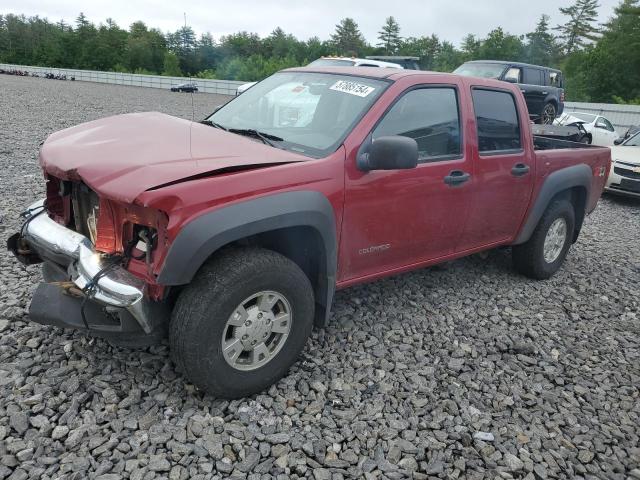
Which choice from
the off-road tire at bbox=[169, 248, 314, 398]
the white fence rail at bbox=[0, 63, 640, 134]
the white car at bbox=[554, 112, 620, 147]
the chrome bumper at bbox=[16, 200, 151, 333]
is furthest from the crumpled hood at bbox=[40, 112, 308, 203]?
the white fence rail at bbox=[0, 63, 640, 134]

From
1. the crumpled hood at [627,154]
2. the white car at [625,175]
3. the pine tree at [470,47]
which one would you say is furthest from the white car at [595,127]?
the pine tree at [470,47]

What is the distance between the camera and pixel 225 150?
3.03 metres

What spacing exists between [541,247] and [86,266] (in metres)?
4.07

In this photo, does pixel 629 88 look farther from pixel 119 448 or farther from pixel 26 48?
pixel 26 48

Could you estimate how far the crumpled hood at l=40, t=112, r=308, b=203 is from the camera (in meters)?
2.61

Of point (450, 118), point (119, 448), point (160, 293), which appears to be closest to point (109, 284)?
point (160, 293)

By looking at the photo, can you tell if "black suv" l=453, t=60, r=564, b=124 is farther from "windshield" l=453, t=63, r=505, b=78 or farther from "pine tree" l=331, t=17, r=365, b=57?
"pine tree" l=331, t=17, r=365, b=57

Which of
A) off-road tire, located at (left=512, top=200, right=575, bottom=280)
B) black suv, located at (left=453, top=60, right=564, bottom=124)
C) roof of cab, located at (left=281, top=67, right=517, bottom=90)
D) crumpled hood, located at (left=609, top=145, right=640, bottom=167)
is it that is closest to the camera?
roof of cab, located at (left=281, top=67, right=517, bottom=90)

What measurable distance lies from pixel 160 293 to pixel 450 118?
2486mm

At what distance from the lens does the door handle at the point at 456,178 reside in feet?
12.5

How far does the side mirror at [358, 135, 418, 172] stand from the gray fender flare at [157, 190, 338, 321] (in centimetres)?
40

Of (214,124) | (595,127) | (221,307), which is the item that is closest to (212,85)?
(595,127)

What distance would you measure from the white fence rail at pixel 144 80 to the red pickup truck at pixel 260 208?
32.3m

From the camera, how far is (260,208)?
2.77 m
